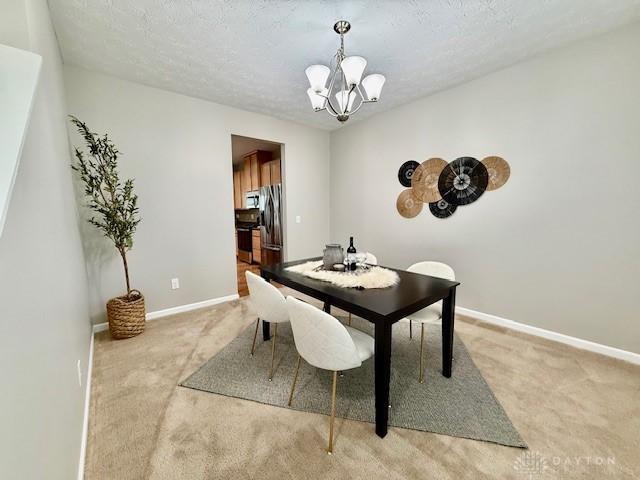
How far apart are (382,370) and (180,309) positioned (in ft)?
8.48

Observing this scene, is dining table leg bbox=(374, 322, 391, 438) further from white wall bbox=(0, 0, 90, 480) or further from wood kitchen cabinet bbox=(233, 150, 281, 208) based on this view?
wood kitchen cabinet bbox=(233, 150, 281, 208)

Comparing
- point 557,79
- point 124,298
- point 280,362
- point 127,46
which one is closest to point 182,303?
point 124,298

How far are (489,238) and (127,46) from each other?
12.1 ft

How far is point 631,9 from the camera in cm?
169

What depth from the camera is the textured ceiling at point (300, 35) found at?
1642mm

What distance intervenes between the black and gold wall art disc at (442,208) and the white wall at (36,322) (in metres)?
3.15

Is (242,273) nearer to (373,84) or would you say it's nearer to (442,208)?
(442,208)

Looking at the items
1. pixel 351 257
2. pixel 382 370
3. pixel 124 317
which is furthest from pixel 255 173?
pixel 382 370

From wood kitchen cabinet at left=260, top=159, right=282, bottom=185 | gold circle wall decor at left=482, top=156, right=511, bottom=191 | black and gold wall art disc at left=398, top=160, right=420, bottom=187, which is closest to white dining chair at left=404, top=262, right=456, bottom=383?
gold circle wall decor at left=482, top=156, right=511, bottom=191

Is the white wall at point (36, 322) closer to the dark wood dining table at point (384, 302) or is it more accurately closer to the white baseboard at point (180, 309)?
the dark wood dining table at point (384, 302)

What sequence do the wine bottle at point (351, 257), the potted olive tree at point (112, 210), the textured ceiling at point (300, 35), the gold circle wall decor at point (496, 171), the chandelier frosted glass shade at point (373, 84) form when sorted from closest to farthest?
the textured ceiling at point (300, 35), the chandelier frosted glass shade at point (373, 84), the wine bottle at point (351, 257), the potted olive tree at point (112, 210), the gold circle wall decor at point (496, 171)

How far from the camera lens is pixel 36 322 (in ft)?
2.77

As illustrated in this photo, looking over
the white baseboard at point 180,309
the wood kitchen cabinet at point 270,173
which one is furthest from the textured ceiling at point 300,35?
the white baseboard at point 180,309

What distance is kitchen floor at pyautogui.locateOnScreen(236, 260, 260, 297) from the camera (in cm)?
374
